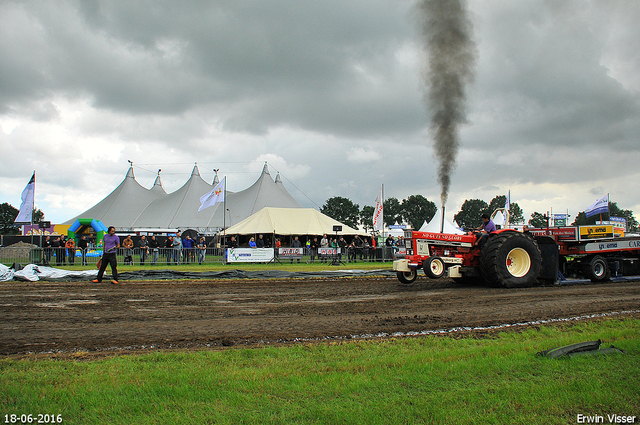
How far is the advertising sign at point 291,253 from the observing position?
2269 centimetres

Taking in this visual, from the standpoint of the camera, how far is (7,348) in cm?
508

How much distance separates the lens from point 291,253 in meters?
23.2

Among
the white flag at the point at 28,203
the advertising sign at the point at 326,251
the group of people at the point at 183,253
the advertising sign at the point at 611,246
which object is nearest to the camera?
the advertising sign at the point at 611,246

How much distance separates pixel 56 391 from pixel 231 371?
1423 mm

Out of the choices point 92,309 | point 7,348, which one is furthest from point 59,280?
point 7,348

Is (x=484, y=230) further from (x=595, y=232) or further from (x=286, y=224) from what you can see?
(x=286, y=224)

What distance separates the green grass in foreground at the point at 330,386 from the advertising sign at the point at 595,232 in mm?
8403

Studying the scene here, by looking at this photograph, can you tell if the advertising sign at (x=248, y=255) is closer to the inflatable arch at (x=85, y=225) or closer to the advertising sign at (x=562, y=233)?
the inflatable arch at (x=85, y=225)

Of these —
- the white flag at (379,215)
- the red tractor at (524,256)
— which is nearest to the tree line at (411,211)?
the white flag at (379,215)

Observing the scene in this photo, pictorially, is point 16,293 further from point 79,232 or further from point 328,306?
point 79,232

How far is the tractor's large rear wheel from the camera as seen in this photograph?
10.7 metres

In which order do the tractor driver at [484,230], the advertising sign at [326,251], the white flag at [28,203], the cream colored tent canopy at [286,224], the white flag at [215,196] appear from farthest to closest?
the cream colored tent canopy at [286,224]
the white flag at [215,196]
the advertising sign at [326,251]
the white flag at [28,203]
the tractor driver at [484,230]

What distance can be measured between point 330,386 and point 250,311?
167 inches

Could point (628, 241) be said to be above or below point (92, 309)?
above
